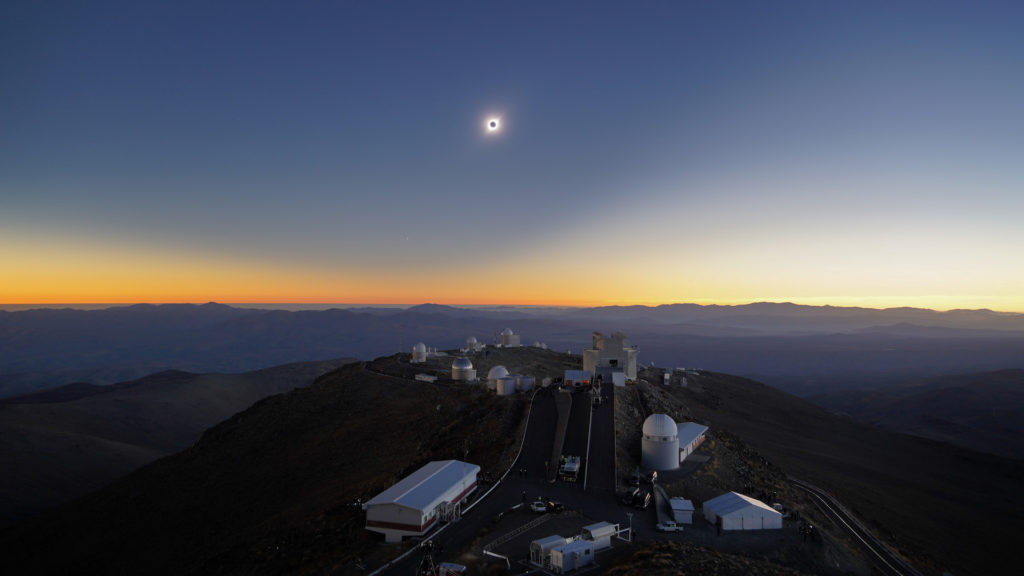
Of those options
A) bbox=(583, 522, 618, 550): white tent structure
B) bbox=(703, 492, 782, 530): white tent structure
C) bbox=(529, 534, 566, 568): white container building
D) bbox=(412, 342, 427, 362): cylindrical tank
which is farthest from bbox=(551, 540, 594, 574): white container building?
bbox=(412, 342, 427, 362): cylindrical tank

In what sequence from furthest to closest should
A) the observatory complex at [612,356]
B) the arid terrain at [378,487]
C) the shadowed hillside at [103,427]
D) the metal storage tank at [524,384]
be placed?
1. the shadowed hillside at [103,427]
2. the observatory complex at [612,356]
3. the metal storage tank at [524,384]
4. the arid terrain at [378,487]

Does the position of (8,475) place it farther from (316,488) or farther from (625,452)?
(625,452)

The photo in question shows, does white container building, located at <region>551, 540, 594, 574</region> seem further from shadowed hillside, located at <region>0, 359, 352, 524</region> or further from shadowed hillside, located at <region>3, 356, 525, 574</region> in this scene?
shadowed hillside, located at <region>0, 359, 352, 524</region>

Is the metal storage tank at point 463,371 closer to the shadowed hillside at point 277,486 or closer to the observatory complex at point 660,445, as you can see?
the shadowed hillside at point 277,486

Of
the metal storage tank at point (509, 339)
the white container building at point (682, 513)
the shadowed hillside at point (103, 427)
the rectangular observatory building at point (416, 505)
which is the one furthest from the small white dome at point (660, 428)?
the shadowed hillside at point (103, 427)

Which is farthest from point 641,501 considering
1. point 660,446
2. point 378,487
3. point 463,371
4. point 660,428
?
point 463,371
